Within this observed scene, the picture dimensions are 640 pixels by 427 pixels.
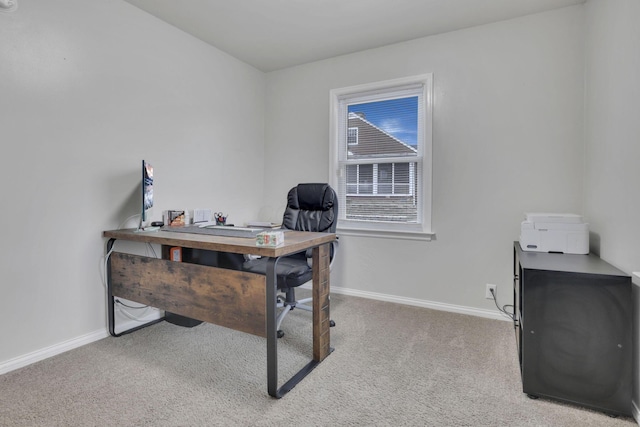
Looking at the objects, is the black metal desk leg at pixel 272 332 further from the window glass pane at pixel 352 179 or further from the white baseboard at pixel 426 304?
the window glass pane at pixel 352 179

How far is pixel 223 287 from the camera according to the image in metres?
1.76

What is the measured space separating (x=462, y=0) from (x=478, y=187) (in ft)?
4.60

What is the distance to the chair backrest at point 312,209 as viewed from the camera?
8.32ft

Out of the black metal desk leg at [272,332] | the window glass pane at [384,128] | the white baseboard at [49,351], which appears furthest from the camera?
the window glass pane at [384,128]

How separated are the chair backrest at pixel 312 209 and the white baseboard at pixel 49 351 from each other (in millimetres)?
1564

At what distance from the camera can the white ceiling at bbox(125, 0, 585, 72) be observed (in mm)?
2348

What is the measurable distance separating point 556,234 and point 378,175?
60.7 inches

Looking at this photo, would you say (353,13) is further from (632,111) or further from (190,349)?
(190,349)

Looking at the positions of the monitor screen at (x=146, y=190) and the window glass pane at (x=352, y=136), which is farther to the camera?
the window glass pane at (x=352, y=136)

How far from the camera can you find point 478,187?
8.71 feet

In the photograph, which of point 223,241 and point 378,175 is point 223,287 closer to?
point 223,241

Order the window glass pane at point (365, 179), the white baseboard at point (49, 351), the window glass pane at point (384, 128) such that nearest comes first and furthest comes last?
the white baseboard at point (49, 351) → the window glass pane at point (384, 128) → the window glass pane at point (365, 179)

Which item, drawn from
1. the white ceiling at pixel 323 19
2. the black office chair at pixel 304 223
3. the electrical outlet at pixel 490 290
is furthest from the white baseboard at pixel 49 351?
the electrical outlet at pixel 490 290

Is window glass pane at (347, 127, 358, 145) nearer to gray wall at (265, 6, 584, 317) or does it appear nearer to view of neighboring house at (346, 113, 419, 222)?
view of neighboring house at (346, 113, 419, 222)
